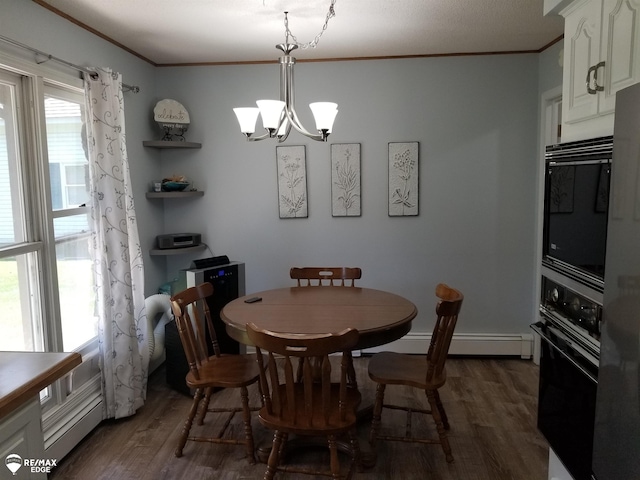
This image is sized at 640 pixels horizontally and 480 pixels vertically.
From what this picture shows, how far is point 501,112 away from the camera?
12.3ft

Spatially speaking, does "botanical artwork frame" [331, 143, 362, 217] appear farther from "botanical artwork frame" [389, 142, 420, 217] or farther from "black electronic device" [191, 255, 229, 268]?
"black electronic device" [191, 255, 229, 268]

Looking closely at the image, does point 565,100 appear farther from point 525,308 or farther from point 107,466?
point 107,466

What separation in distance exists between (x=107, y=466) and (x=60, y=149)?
1741 millimetres

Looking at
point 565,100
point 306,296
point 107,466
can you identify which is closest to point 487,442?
point 306,296

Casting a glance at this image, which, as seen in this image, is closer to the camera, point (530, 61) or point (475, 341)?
point (530, 61)

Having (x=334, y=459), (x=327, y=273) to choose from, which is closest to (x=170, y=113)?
(x=327, y=273)

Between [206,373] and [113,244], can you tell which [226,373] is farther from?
[113,244]

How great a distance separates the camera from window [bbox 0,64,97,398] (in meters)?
2.33

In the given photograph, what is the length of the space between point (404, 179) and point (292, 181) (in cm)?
90

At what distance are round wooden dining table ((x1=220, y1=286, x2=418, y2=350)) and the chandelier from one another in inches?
36.0

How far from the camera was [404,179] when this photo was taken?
383 centimetres

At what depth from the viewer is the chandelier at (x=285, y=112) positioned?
91.1 inches

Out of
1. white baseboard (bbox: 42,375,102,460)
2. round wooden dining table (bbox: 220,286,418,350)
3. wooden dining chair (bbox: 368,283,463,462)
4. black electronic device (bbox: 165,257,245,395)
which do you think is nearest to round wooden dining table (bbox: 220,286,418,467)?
round wooden dining table (bbox: 220,286,418,350)

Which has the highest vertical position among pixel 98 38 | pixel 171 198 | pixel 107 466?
pixel 98 38
